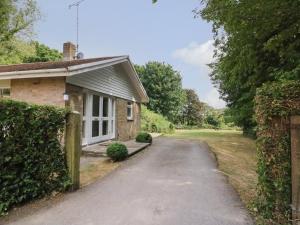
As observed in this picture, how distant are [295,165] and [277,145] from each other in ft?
1.14

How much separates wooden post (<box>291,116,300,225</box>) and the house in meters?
7.29

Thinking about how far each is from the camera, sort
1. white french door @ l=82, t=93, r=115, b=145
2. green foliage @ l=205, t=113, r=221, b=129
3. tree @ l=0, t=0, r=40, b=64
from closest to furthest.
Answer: white french door @ l=82, t=93, r=115, b=145, tree @ l=0, t=0, r=40, b=64, green foliage @ l=205, t=113, r=221, b=129

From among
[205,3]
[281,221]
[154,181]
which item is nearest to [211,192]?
[154,181]

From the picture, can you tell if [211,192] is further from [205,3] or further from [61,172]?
[205,3]

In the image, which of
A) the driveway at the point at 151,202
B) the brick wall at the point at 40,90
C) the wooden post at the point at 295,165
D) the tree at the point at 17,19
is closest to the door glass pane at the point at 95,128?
the brick wall at the point at 40,90

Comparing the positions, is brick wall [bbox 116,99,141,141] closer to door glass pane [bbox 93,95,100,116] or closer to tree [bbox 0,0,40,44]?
door glass pane [bbox 93,95,100,116]

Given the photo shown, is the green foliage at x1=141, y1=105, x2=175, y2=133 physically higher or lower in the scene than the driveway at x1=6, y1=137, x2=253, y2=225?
higher

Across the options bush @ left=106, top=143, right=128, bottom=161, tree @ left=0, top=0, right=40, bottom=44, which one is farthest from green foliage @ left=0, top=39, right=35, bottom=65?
bush @ left=106, top=143, right=128, bottom=161

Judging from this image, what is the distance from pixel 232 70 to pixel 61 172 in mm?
6067

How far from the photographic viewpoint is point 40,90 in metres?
10.1

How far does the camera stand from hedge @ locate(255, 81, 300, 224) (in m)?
Answer: 3.89

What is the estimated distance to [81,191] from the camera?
5863mm

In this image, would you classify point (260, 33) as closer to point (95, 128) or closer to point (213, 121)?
point (95, 128)

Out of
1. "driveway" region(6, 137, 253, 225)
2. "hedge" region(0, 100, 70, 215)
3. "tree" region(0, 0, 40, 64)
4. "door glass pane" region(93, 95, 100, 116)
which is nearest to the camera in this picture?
"driveway" region(6, 137, 253, 225)
